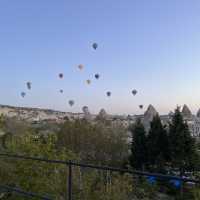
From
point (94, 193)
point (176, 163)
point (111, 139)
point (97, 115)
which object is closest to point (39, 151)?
point (94, 193)

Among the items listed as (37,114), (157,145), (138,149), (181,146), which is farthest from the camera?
(37,114)

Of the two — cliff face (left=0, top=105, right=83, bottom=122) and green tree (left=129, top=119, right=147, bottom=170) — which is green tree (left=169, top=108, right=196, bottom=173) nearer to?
green tree (left=129, top=119, right=147, bottom=170)

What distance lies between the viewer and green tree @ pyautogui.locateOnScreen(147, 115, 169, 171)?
119ft

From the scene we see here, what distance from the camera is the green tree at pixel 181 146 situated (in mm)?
34844

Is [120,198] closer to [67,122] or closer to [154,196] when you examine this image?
[154,196]

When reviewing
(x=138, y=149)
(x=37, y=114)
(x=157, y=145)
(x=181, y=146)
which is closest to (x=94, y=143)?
(x=138, y=149)

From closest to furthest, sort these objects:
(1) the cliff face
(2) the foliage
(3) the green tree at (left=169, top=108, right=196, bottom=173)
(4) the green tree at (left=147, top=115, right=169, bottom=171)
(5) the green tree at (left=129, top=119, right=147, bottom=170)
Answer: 1. (3) the green tree at (left=169, top=108, right=196, bottom=173)
2. (4) the green tree at (left=147, top=115, right=169, bottom=171)
3. (5) the green tree at (left=129, top=119, right=147, bottom=170)
4. (2) the foliage
5. (1) the cliff face

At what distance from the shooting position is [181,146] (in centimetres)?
3484

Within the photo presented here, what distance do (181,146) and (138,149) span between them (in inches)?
213

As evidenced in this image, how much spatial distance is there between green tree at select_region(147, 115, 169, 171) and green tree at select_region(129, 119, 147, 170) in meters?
0.74

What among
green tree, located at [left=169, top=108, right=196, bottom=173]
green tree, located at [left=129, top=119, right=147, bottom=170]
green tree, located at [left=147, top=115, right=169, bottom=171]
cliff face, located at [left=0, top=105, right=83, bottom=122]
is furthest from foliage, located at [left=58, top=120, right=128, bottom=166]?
cliff face, located at [left=0, top=105, right=83, bottom=122]

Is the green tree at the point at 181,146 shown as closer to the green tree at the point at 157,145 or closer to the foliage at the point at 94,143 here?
the green tree at the point at 157,145

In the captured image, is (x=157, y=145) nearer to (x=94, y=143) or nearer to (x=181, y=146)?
(x=181, y=146)

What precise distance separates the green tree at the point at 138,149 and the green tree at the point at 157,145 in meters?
0.74
